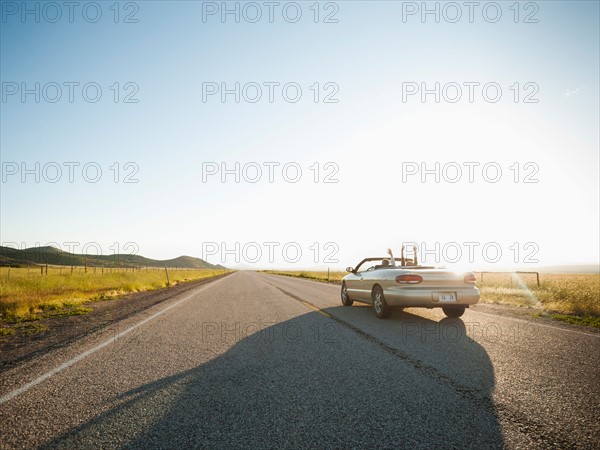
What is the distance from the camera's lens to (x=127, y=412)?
9.32ft

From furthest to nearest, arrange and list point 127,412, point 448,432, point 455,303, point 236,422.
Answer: point 455,303 < point 127,412 < point 236,422 < point 448,432

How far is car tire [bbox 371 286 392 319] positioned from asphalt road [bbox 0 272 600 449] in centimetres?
156

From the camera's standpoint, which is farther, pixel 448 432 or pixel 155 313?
pixel 155 313

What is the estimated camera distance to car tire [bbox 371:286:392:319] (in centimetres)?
780

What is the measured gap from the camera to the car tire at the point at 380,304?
7804 millimetres

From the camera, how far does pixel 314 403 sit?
3.03 m

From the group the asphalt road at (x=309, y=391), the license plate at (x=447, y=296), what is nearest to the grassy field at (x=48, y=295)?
the asphalt road at (x=309, y=391)

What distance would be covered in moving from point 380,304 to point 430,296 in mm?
1290

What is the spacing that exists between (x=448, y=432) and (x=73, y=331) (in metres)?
7.12

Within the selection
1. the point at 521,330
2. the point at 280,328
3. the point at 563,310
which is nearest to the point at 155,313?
the point at 280,328

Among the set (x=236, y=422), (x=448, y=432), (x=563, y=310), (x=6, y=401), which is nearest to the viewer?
(x=448, y=432)

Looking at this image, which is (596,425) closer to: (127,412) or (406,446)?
(406,446)

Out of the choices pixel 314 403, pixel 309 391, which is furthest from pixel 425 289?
pixel 314 403

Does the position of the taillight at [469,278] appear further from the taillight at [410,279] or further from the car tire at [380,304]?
the car tire at [380,304]
